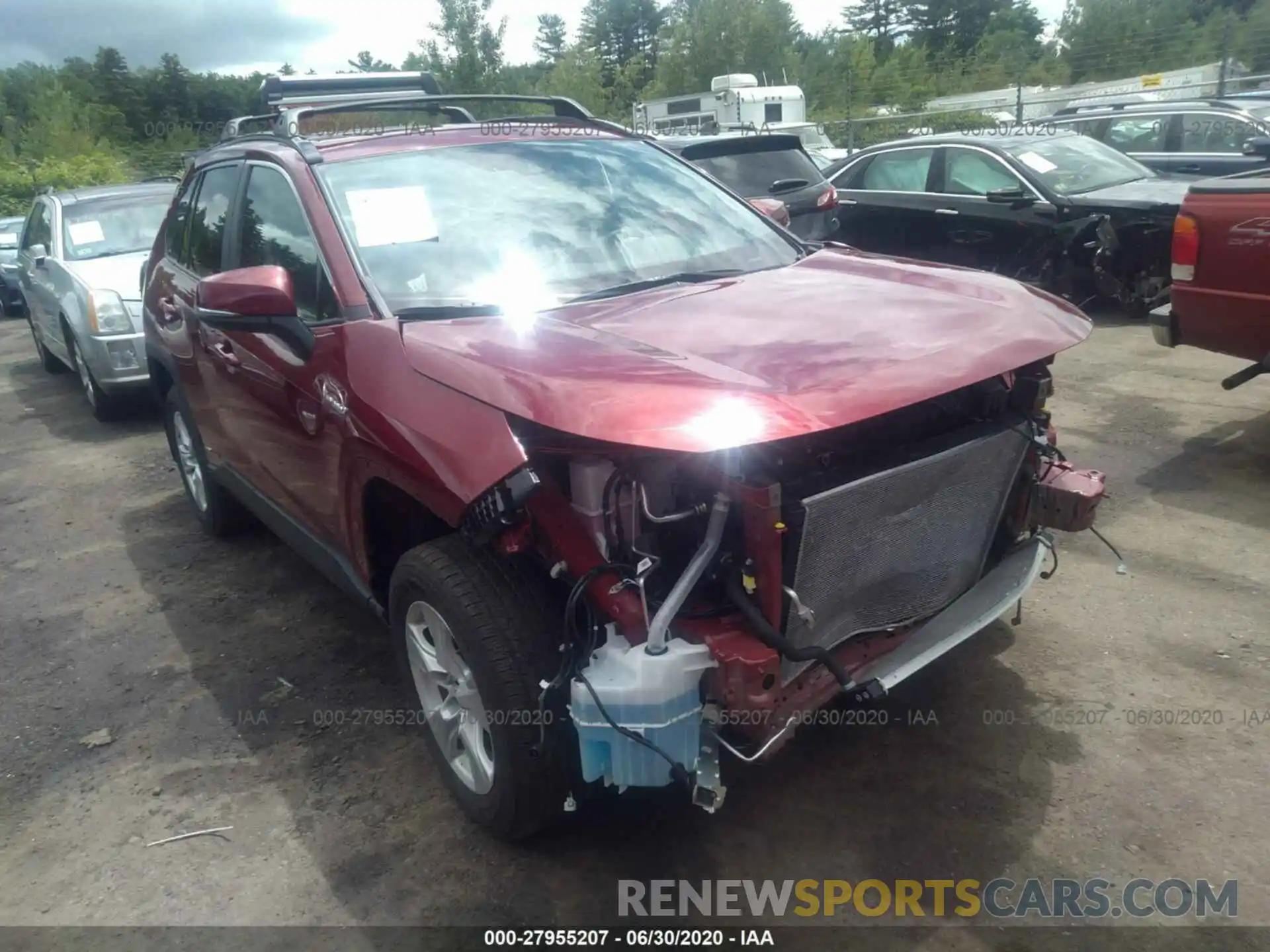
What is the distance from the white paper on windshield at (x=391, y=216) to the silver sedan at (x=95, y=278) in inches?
185

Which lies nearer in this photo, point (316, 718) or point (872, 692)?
point (872, 692)

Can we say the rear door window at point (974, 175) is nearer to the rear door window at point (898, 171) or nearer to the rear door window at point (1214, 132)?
the rear door window at point (898, 171)

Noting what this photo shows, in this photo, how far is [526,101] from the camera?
4.34 m

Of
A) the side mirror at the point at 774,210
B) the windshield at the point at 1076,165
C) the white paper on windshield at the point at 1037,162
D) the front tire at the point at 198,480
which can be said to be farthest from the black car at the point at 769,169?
the front tire at the point at 198,480

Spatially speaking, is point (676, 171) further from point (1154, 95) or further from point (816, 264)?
point (1154, 95)

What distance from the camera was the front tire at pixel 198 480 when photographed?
4844 millimetres

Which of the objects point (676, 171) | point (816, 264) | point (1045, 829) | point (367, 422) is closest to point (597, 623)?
point (367, 422)

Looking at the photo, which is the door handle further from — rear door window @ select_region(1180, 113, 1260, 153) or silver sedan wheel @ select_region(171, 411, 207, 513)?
rear door window @ select_region(1180, 113, 1260, 153)

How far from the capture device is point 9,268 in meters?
14.5

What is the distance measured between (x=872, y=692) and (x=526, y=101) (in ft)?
10.1

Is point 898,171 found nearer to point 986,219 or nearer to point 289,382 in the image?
point 986,219

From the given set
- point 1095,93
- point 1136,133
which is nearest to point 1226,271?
point 1136,133

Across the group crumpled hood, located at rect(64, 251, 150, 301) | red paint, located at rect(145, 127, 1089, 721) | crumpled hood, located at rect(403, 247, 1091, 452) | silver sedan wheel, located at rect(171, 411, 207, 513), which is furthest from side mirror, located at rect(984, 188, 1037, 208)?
crumpled hood, located at rect(64, 251, 150, 301)

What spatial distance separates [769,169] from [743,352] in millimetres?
6749
